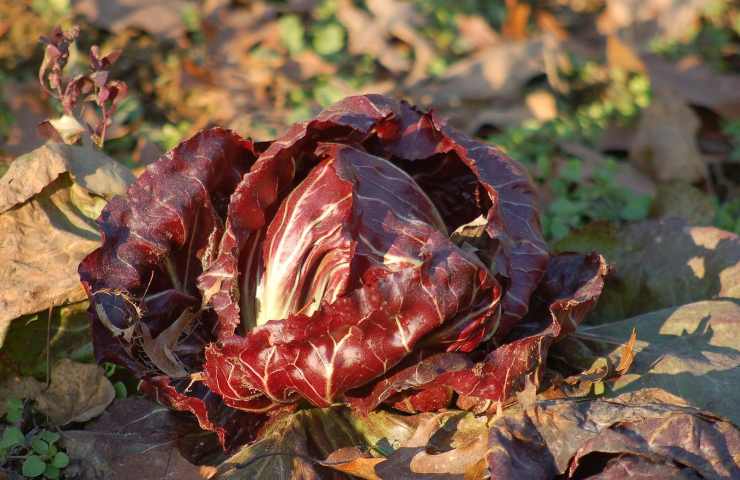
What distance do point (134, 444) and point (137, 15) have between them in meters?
3.64

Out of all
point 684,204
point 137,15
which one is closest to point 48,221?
point 137,15

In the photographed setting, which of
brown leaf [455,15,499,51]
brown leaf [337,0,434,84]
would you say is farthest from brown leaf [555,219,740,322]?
brown leaf [455,15,499,51]

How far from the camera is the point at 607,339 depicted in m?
3.32

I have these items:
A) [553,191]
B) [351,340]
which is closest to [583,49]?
[553,191]

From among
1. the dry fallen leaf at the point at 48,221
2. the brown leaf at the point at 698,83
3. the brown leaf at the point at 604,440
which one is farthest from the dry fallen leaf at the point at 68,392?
the brown leaf at the point at 698,83

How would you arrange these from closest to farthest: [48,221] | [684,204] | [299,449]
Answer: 1. [299,449]
2. [48,221]
3. [684,204]

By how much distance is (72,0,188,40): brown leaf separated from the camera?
586cm

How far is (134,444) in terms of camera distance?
3.03 meters

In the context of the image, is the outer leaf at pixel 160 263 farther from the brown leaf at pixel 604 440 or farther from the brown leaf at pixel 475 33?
the brown leaf at pixel 475 33

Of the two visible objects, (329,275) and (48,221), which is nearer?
(329,275)

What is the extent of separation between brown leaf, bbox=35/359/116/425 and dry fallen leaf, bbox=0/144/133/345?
242 millimetres

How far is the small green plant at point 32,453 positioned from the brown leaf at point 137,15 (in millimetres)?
3371

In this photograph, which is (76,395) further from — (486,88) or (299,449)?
(486,88)

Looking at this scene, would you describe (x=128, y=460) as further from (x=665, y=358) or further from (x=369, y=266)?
(x=665, y=358)
